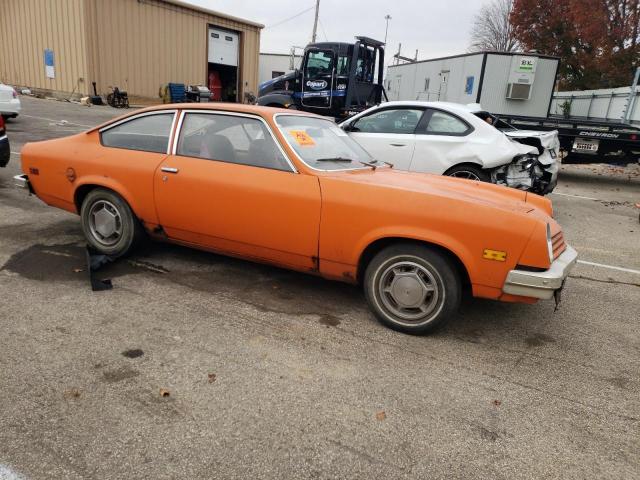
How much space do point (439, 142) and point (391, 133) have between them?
28.0 inches

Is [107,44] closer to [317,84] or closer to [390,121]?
[317,84]

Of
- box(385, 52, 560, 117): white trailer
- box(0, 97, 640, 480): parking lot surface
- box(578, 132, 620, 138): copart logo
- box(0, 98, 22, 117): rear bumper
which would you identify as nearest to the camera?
box(0, 97, 640, 480): parking lot surface

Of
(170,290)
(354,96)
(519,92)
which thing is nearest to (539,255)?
(170,290)

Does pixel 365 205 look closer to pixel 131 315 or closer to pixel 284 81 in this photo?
pixel 131 315

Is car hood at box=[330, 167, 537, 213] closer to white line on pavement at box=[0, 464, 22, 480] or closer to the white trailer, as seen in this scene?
white line on pavement at box=[0, 464, 22, 480]

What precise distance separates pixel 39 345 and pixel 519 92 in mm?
17649

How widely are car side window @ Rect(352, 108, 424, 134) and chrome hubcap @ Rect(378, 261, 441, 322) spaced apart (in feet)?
13.3

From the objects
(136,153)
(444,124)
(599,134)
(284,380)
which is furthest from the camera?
(599,134)

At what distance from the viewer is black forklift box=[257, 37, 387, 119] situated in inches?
507

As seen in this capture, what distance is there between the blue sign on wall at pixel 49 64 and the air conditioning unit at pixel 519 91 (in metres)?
20.0

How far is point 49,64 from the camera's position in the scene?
22.4 meters

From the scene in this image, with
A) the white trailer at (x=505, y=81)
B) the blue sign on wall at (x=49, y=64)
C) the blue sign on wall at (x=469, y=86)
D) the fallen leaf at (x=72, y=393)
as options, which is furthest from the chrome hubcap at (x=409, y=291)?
the blue sign on wall at (x=49, y=64)

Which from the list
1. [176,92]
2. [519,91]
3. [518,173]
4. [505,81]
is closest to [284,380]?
[518,173]

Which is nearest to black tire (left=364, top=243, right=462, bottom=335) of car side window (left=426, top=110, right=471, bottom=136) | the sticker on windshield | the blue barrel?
the sticker on windshield
